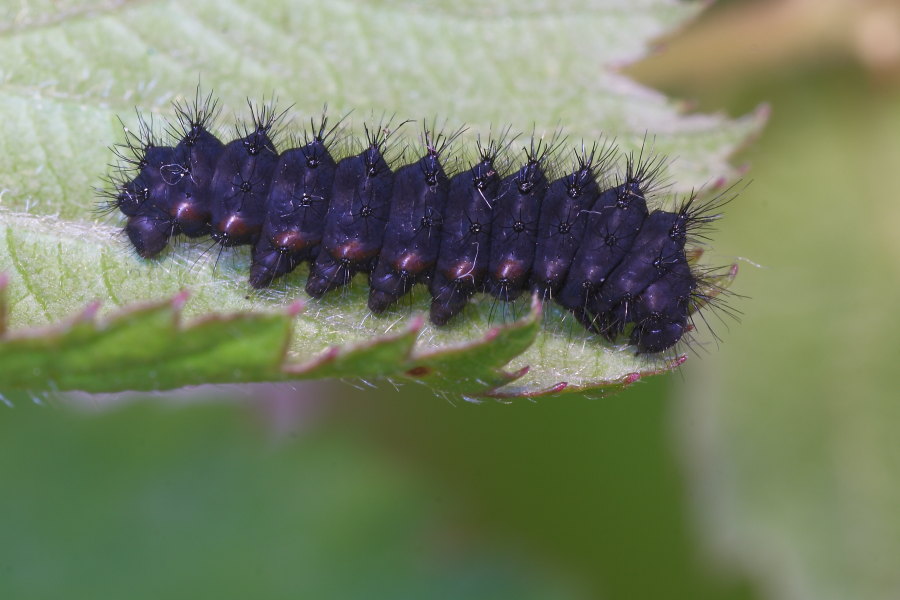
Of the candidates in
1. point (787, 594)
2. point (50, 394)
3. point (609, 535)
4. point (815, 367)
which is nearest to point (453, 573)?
point (609, 535)

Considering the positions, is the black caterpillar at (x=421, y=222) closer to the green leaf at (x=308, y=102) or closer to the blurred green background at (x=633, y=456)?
the green leaf at (x=308, y=102)

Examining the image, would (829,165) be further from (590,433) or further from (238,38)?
(238,38)

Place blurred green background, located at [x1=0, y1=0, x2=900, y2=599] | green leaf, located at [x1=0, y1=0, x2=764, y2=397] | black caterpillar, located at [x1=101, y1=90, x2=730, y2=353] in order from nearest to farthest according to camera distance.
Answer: green leaf, located at [x1=0, y1=0, x2=764, y2=397] < black caterpillar, located at [x1=101, y1=90, x2=730, y2=353] < blurred green background, located at [x1=0, y1=0, x2=900, y2=599]

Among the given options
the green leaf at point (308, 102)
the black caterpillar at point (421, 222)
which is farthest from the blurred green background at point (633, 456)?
the black caterpillar at point (421, 222)

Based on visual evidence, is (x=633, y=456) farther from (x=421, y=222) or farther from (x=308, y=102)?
(x=308, y=102)

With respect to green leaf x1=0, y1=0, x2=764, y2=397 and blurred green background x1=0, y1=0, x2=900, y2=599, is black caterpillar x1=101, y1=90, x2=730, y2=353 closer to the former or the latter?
green leaf x1=0, y1=0, x2=764, y2=397

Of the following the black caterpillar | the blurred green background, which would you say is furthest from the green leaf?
the blurred green background

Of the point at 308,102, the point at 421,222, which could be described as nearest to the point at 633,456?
the point at 421,222
